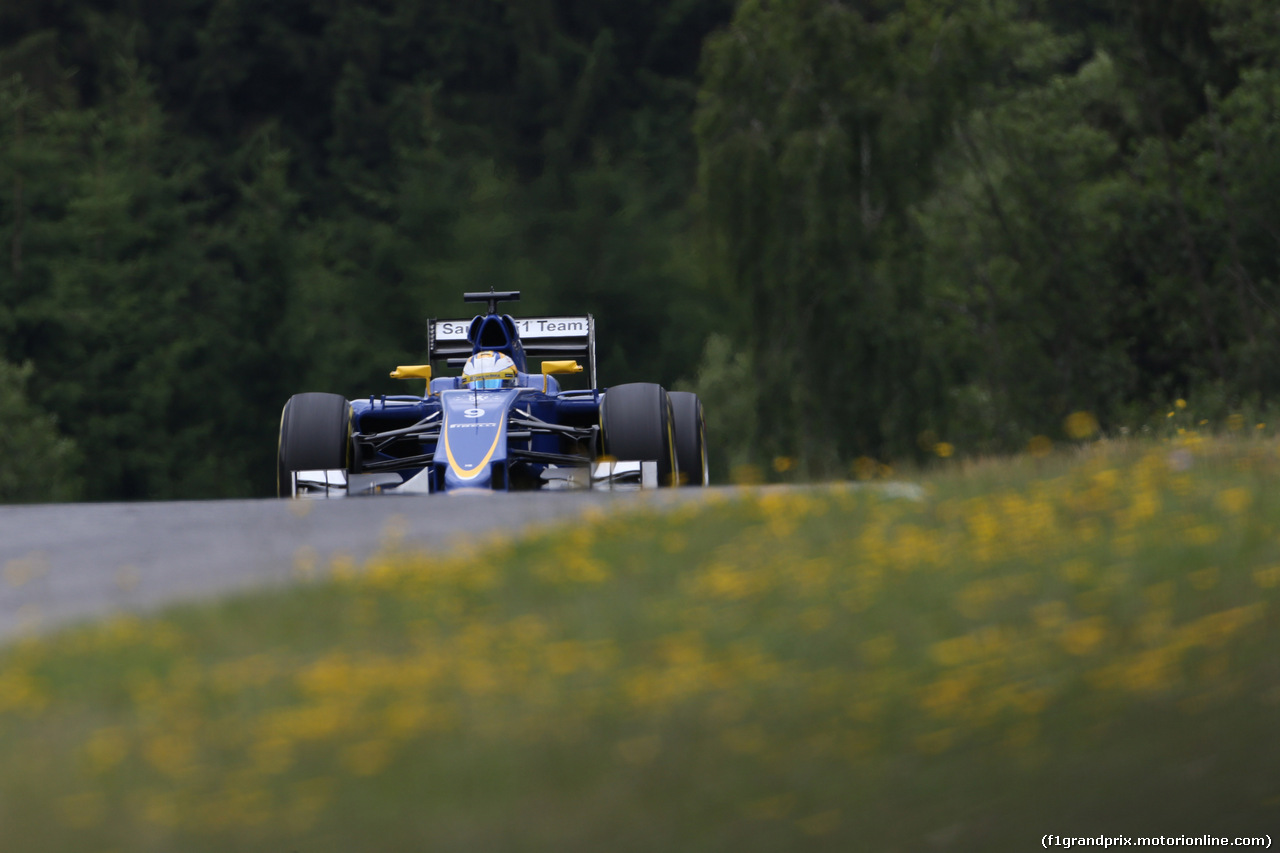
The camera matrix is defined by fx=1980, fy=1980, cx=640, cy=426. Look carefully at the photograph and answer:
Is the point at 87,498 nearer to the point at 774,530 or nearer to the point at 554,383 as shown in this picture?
the point at 554,383

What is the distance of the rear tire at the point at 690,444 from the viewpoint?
43.2 ft

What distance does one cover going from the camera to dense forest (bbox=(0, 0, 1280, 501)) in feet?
93.0

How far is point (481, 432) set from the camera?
12.9 metres

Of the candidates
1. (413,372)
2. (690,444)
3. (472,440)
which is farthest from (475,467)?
(413,372)

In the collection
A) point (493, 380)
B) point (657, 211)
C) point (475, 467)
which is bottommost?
point (475, 467)

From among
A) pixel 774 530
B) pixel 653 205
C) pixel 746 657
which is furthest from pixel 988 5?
pixel 746 657

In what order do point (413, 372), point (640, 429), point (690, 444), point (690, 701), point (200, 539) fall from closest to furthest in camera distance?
point (690, 701)
point (200, 539)
point (640, 429)
point (690, 444)
point (413, 372)

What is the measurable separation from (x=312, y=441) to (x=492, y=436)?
45.9 inches

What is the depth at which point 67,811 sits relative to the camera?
4816 millimetres

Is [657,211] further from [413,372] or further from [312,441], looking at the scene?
[312,441]

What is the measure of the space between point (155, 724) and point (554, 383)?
9.94 metres

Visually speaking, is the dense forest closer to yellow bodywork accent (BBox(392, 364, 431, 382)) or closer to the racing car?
yellow bodywork accent (BBox(392, 364, 431, 382))

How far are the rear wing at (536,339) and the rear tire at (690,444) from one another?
2.35m

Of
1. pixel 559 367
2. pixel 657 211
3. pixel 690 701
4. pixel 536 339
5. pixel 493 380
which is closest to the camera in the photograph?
pixel 690 701
